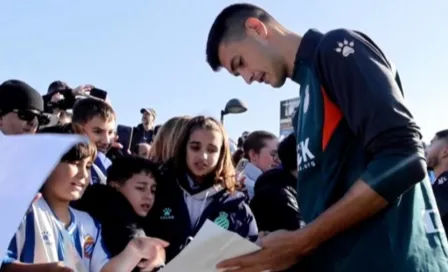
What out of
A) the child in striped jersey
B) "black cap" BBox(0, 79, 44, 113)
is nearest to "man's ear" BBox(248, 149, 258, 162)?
"black cap" BBox(0, 79, 44, 113)

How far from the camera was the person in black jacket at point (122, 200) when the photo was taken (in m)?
2.77

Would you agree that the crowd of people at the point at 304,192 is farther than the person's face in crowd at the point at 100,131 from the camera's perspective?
No

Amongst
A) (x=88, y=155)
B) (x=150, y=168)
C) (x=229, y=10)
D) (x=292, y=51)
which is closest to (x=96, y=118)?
(x=150, y=168)

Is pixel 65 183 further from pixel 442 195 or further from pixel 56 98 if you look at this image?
pixel 442 195

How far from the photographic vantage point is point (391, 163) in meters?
1.45

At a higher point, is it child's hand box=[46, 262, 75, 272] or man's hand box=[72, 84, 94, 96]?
man's hand box=[72, 84, 94, 96]

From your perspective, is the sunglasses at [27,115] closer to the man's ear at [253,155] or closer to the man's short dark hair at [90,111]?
the man's short dark hair at [90,111]

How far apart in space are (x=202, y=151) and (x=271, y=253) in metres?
1.96

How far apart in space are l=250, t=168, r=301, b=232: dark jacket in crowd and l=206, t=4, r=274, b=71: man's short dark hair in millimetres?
1909

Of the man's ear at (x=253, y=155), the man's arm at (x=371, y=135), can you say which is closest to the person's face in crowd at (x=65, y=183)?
the man's arm at (x=371, y=135)

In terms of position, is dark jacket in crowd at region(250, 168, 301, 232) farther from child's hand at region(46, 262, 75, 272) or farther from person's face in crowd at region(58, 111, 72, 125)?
child's hand at region(46, 262, 75, 272)

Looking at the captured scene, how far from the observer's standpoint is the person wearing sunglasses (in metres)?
3.39

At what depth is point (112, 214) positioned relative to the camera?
2.87 meters

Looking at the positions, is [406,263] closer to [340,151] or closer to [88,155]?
[340,151]
